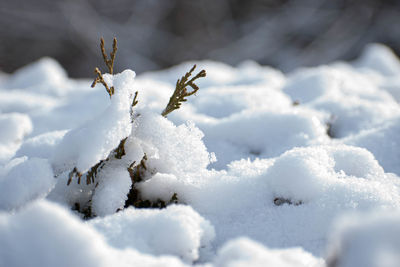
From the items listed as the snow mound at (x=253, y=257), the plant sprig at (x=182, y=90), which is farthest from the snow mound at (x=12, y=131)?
the snow mound at (x=253, y=257)

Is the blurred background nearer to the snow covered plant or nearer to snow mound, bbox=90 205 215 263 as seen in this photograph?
the snow covered plant

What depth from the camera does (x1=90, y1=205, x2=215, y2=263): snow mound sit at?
106cm

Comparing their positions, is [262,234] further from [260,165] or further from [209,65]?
[209,65]

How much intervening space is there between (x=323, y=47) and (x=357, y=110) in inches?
314

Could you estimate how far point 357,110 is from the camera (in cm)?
231

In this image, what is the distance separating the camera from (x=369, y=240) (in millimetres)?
611

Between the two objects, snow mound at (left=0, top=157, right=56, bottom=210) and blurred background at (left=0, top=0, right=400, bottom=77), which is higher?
blurred background at (left=0, top=0, right=400, bottom=77)

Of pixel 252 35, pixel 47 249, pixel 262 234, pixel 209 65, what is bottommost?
pixel 47 249

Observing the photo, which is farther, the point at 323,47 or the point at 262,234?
the point at 323,47

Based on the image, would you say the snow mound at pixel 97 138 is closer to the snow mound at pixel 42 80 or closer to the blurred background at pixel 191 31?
the snow mound at pixel 42 80

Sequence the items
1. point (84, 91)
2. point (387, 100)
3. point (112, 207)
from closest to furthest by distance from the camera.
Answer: point (112, 207) → point (387, 100) → point (84, 91)

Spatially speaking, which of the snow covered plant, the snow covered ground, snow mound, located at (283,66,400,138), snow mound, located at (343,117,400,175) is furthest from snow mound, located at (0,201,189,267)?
snow mound, located at (283,66,400,138)

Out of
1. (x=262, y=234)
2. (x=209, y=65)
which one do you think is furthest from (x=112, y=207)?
(x=209, y=65)

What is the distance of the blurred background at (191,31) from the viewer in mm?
9344
